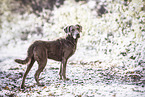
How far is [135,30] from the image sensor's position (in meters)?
6.92

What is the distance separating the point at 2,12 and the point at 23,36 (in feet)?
12.4

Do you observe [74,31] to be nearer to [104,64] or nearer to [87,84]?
[87,84]

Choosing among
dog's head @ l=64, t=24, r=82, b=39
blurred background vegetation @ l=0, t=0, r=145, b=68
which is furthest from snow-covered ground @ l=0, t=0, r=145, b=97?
dog's head @ l=64, t=24, r=82, b=39

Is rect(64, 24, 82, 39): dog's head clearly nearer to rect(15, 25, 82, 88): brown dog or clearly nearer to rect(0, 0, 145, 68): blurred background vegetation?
rect(15, 25, 82, 88): brown dog

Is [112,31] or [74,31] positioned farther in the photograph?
[112,31]

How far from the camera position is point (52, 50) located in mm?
5633

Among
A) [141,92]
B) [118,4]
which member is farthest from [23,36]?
[141,92]

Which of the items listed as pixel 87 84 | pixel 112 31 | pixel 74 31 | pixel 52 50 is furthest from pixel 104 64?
pixel 52 50

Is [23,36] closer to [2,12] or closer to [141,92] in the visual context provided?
[2,12]

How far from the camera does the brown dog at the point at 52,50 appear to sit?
533 cm

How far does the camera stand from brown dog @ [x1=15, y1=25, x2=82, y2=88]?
533cm

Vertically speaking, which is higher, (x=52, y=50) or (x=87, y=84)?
(x=52, y=50)

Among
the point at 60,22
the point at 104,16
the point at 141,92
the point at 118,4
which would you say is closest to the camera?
the point at 141,92

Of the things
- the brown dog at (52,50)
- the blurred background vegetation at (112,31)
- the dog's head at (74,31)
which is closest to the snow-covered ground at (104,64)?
the blurred background vegetation at (112,31)
